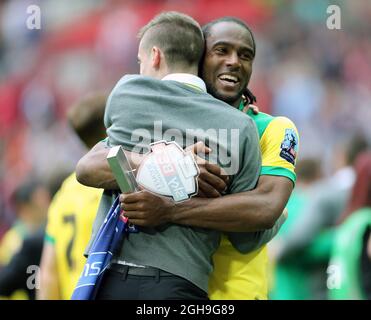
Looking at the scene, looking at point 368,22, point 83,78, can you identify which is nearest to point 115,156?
point 83,78

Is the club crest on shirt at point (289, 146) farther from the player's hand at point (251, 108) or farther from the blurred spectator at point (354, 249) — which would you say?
the blurred spectator at point (354, 249)

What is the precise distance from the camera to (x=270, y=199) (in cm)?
250

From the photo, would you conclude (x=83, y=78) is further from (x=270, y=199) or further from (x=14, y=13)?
(x=270, y=199)

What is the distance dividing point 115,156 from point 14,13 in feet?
16.3

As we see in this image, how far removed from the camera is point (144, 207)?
237cm

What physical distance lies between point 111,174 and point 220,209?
1.08 ft

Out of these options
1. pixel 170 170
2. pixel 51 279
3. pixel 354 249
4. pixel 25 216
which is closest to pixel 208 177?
pixel 170 170

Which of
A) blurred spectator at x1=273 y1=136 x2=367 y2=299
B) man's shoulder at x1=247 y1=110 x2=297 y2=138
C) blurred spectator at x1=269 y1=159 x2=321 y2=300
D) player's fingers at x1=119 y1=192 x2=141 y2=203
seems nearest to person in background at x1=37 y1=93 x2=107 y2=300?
man's shoulder at x1=247 y1=110 x2=297 y2=138

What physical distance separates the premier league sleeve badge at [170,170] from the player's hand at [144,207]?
35 mm

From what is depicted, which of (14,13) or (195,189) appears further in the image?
(14,13)

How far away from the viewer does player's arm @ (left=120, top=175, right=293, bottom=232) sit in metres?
2.37

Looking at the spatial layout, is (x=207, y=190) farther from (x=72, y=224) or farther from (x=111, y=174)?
(x=72, y=224)

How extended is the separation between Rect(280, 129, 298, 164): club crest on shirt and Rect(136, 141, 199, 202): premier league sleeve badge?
1.33ft
